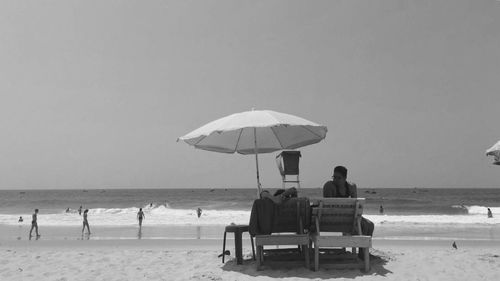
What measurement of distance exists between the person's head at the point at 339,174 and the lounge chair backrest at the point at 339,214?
0.53 m

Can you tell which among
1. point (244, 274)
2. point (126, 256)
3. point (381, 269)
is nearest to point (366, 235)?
point (381, 269)

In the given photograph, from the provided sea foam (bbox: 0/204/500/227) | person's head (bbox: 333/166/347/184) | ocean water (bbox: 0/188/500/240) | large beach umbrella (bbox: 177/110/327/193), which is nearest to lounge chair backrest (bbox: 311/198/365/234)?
person's head (bbox: 333/166/347/184)

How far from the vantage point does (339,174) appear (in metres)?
7.05

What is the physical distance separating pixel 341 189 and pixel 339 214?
461 mm

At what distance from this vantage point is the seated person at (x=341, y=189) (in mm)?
7027

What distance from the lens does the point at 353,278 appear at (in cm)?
638

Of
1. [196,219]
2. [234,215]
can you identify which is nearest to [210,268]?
[196,219]

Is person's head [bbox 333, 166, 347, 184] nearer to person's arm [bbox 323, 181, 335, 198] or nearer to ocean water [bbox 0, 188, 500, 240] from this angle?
person's arm [bbox 323, 181, 335, 198]

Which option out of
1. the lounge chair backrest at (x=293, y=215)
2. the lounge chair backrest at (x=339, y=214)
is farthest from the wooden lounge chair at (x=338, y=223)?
the lounge chair backrest at (x=293, y=215)

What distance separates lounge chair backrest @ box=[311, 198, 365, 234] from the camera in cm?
661

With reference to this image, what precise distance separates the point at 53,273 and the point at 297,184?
175 inches

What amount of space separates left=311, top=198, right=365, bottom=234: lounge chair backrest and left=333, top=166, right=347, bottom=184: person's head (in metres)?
0.53

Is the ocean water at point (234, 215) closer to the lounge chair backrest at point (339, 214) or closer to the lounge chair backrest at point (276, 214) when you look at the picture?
the lounge chair backrest at point (339, 214)

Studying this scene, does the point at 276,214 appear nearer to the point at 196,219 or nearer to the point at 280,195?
the point at 280,195
